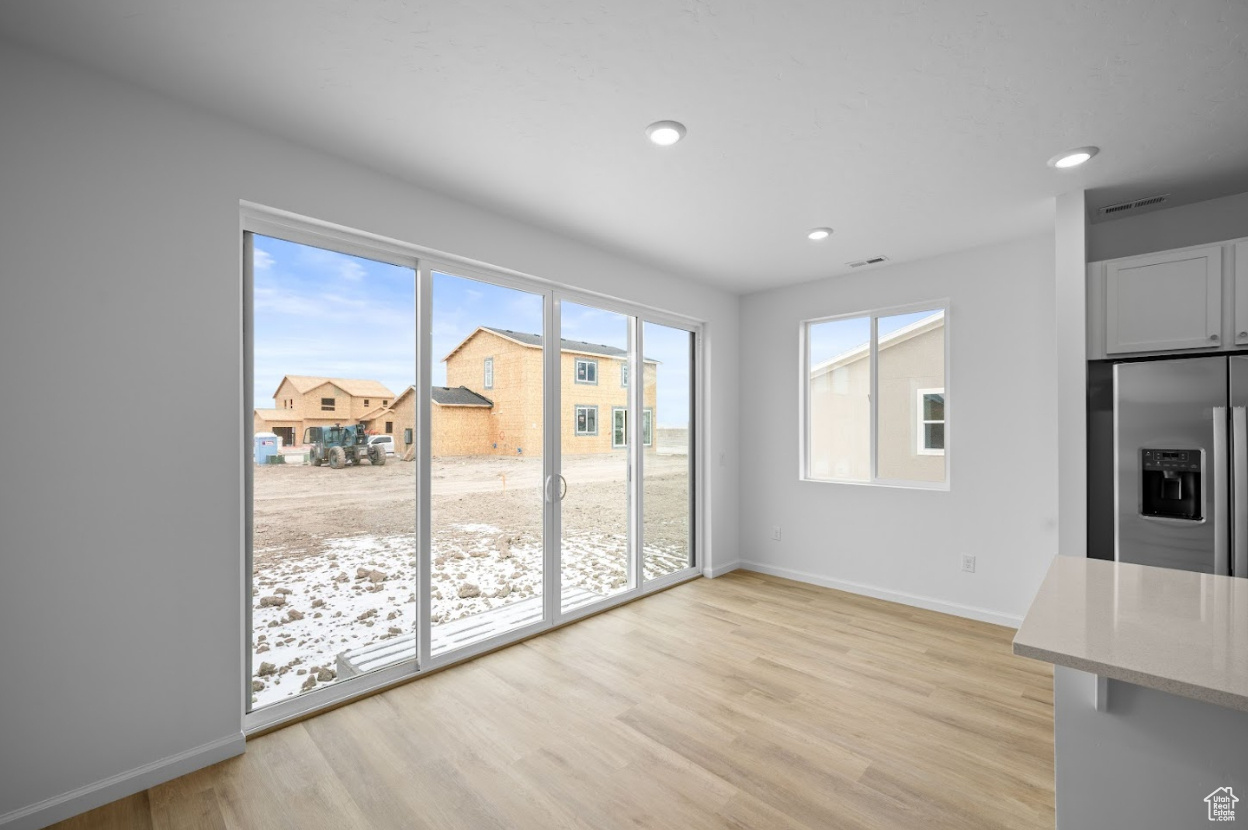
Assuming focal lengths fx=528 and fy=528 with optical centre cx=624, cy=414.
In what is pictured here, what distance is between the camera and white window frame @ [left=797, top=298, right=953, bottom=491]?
4.01 metres

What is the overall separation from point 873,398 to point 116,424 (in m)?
4.65

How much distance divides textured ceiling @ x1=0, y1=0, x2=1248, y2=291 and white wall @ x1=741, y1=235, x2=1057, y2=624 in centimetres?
92

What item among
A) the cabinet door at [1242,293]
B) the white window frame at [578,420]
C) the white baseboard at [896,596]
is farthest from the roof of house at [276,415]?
the cabinet door at [1242,293]

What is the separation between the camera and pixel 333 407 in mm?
2648

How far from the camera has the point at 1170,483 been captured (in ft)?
8.62

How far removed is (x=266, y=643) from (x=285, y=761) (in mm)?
520

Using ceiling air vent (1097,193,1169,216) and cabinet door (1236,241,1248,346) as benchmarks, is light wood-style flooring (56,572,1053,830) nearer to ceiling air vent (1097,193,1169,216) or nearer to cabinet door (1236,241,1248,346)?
cabinet door (1236,241,1248,346)

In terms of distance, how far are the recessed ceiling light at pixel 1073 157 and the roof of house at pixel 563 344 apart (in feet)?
9.12

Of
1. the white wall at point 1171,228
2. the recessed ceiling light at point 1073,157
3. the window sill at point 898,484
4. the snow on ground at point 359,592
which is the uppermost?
the recessed ceiling light at point 1073,157

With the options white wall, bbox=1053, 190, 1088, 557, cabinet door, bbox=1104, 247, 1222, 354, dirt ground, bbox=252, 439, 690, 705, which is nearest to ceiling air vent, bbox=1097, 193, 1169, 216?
white wall, bbox=1053, 190, 1088, 557

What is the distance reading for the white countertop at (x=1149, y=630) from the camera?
100 cm

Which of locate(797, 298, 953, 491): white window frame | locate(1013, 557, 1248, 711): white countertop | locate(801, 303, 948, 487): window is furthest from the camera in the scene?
locate(801, 303, 948, 487): window

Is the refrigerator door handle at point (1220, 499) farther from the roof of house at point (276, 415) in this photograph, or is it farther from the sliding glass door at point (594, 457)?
the roof of house at point (276, 415)

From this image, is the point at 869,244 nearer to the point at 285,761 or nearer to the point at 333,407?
the point at 333,407
